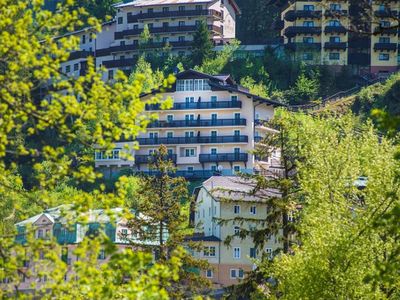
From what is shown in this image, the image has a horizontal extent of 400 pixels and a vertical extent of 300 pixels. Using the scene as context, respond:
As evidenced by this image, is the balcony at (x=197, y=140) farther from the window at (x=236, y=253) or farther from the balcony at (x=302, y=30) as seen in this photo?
the window at (x=236, y=253)

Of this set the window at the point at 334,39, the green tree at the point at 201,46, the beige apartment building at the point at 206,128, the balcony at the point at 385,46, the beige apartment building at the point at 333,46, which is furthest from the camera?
the window at the point at 334,39

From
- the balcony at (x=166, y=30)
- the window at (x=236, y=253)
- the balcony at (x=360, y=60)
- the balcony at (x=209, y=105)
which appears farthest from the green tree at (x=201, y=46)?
the window at (x=236, y=253)

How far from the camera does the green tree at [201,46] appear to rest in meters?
136

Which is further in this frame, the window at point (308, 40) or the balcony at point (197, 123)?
the window at point (308, 40)

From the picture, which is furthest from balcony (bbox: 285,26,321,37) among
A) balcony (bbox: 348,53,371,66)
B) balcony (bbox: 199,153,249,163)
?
balcony (bbox: 199,153,249,163)

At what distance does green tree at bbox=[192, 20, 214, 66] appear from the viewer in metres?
136

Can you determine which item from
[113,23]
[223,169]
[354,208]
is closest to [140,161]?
[223,169]

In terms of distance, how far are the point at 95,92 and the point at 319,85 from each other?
4611 inches

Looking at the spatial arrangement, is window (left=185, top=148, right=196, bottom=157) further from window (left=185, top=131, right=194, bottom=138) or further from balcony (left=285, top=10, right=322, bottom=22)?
balcony (left=285, top=10, right=322, bottom=22)

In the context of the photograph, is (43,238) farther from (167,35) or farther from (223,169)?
(167,35)

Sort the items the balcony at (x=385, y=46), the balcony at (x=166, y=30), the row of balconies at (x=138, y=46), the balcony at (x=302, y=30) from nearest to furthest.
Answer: the balcony at (x=385, y=46) < the balcony at (x=302, y=30) < the row of balconies at (x=138, y=46) < the balcony at (x=166, y=30)

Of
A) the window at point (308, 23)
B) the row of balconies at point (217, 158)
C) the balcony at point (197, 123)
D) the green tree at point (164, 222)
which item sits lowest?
the green tree at point (164, 222)

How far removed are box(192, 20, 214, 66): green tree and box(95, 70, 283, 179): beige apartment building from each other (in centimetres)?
1332

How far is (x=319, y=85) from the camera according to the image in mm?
133125
